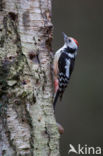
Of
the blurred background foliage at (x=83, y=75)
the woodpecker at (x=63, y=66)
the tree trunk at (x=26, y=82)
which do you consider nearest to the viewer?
the tree trunk at (x=26, y=82)

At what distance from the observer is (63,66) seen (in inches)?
162

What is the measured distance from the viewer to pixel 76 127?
19.3 ft

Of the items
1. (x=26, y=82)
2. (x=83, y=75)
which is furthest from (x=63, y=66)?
(x=83, y=75)

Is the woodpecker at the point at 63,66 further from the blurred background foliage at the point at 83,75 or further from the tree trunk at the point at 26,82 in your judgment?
the blurred background foliage at the point at 83,75

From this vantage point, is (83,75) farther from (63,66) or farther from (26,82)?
(26,82)

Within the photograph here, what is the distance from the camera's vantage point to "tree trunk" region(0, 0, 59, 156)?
2.33 m

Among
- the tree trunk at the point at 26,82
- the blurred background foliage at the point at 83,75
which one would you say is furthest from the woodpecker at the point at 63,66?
the blurred background foliage at the point at 83,75

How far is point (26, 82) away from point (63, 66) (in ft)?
5.54

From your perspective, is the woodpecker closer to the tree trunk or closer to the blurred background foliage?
the tree trunk

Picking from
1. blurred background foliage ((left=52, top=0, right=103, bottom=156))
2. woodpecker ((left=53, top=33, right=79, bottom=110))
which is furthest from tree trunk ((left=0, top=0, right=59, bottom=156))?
blurred background foliage ((left=52, top=0, right=103, bottom=156))

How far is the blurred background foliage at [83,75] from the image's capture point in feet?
19.2

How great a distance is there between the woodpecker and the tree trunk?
3.77ft

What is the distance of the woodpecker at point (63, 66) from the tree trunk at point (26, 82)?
1.15 meters

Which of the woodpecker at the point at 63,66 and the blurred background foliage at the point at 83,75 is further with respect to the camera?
the blurred background foliage at the point at 83,75
